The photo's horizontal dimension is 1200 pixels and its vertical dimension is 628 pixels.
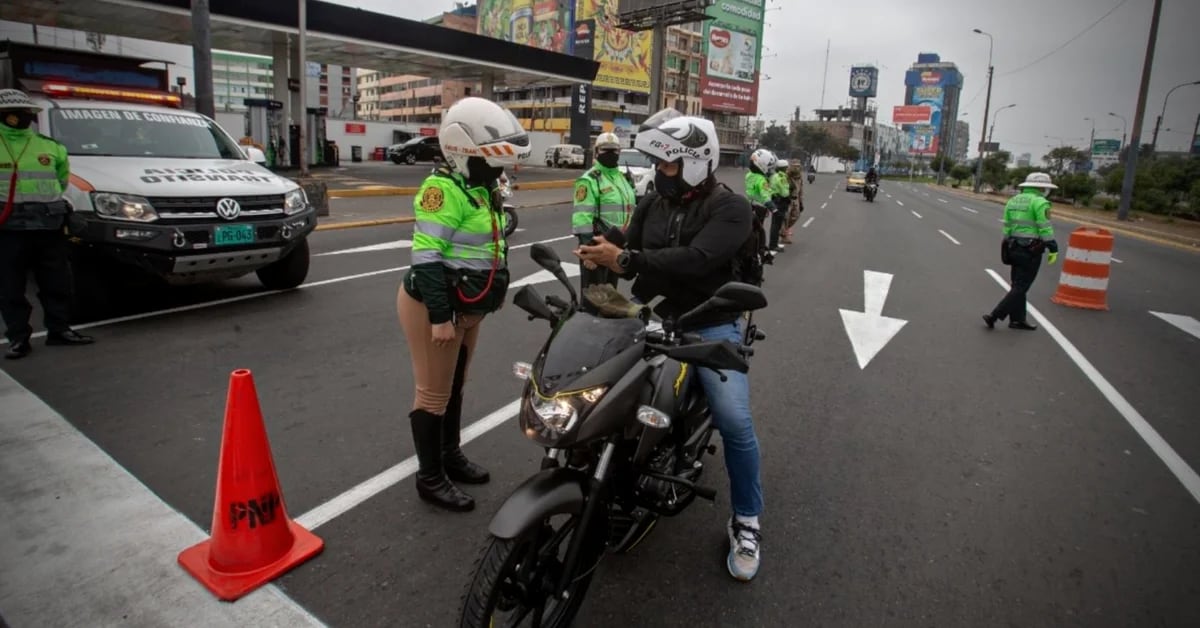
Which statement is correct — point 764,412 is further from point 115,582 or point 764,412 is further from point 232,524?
point 115,582

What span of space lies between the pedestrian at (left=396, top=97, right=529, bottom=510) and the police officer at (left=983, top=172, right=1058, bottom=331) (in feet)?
23.2

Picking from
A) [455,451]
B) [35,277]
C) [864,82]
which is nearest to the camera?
[455,451]

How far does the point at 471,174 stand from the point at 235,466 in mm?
1634

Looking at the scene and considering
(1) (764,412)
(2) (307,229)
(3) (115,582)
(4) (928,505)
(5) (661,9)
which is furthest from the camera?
(5) (661,9)

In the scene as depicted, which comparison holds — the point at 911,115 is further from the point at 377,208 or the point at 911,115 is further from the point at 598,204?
the point at 598,204

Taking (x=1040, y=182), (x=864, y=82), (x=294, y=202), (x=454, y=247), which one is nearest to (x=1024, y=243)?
(x=1040, y=182)

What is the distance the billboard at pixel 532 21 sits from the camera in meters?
82.2

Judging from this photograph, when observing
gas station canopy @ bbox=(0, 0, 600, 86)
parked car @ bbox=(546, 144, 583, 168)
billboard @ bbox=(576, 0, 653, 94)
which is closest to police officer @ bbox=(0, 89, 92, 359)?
gas station canopy @ bbox=(0, 0, 600, 86)

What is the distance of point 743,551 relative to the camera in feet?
10.3

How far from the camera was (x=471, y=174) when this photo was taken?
10.9 ft

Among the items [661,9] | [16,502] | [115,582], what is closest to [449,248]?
[115,582]

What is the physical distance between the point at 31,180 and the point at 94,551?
3.86 metres

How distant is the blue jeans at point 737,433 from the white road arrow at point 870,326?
3.64 metres

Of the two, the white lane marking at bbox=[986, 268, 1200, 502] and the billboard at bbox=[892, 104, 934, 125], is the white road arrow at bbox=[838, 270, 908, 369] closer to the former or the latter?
the white lane marking at bbox=[986, 268, 1200, 502]
